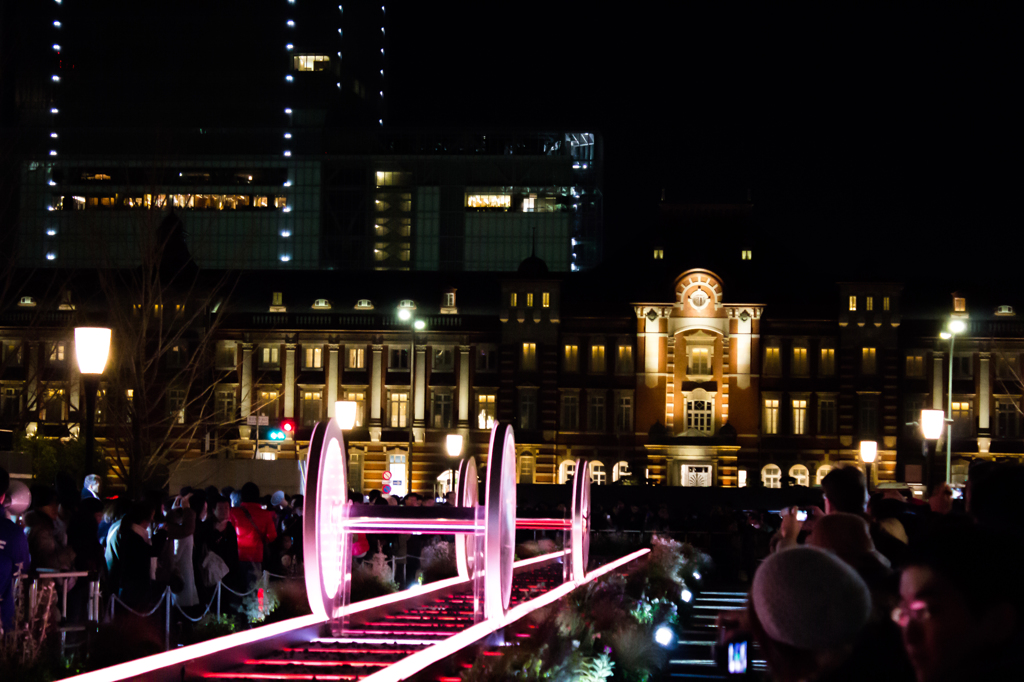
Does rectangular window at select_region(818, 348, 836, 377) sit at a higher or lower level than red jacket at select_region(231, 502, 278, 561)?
higher

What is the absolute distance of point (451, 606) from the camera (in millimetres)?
14039

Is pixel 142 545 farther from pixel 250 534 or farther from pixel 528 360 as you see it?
pixel 528 360

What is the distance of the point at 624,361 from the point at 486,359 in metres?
6.67

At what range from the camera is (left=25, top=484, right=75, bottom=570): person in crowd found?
1098cm

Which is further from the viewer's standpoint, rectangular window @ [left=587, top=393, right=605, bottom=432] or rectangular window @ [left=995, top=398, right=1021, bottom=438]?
rectangular window @ [left=587, top=393, right=605, bottom=432]

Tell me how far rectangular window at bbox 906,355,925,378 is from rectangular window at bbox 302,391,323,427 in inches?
1106

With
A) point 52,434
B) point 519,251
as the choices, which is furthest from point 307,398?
point 519,251

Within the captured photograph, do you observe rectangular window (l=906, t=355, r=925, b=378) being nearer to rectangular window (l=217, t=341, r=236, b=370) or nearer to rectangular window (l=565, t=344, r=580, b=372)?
rectangular window (l=565, t=344, r=580, b=372)

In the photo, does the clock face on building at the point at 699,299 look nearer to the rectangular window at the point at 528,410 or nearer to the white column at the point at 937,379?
the rectangular window at the point at 528,410

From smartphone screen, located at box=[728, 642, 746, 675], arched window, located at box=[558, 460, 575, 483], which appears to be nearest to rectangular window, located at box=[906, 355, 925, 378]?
arched window, located at box=[558, 460, 575, 483]

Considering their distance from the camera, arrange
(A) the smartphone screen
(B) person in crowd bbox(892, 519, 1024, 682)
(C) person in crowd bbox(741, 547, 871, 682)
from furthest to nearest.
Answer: (A) the smartphone screen
(C) person in crowd bbox(741, 547, 871, 682)
(B) person in crowd bbox(892, 519, 1024, 682)

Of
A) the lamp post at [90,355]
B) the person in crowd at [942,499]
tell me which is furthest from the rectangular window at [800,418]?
the person in crowd at [942,499]

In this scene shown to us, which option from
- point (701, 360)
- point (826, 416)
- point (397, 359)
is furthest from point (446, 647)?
point (397, 359)

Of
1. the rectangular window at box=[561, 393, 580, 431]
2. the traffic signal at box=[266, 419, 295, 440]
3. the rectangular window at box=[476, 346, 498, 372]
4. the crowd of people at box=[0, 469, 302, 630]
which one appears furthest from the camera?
the rectangular window at box=[476, 346, 498, 372]
